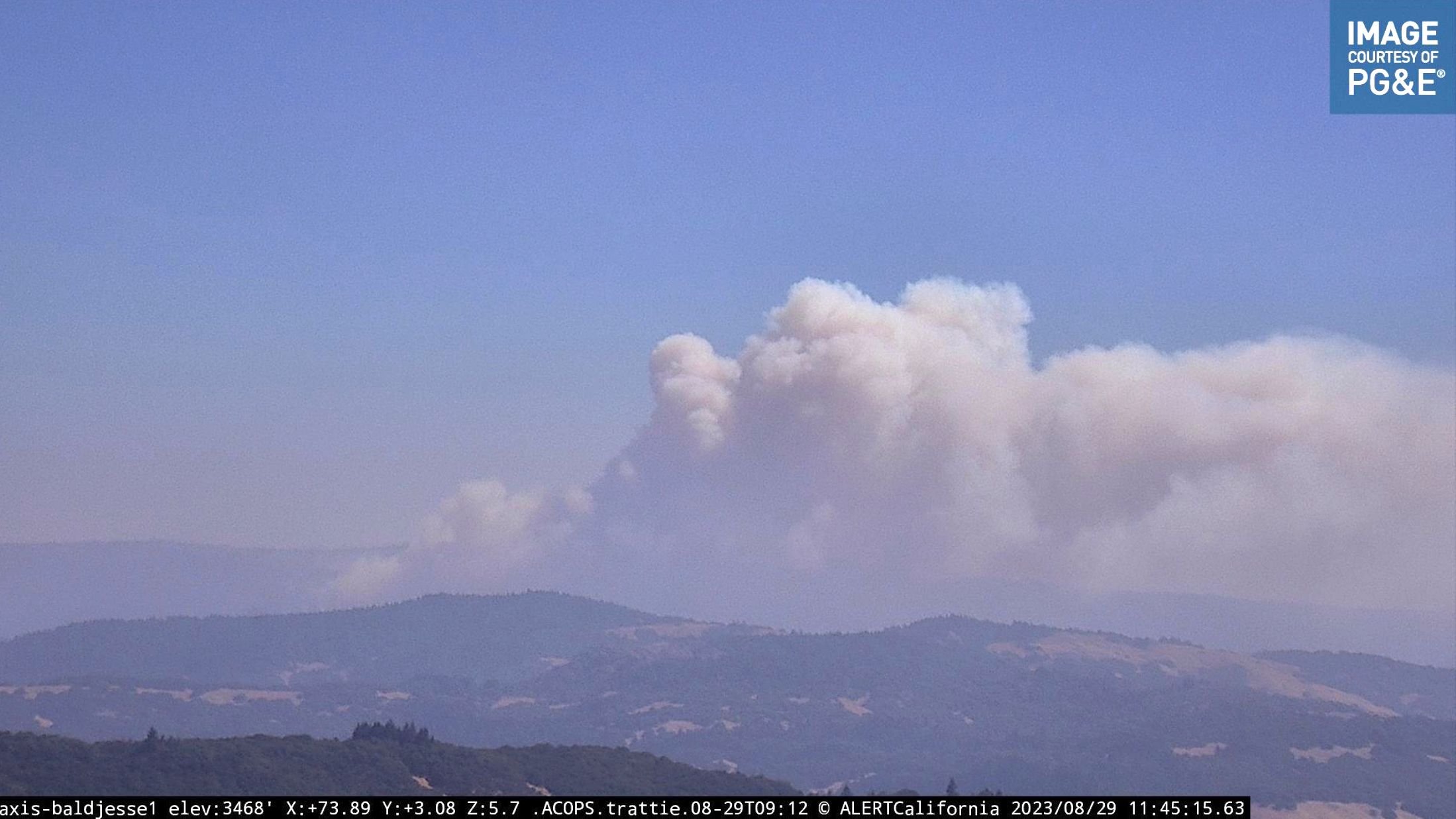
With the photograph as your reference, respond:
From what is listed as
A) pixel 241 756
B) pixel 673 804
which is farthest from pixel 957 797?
pixel 241 756

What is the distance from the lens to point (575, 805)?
111688 millimetres

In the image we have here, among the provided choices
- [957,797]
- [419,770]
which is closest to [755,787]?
[419,770]

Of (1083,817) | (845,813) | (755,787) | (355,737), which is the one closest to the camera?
(1083,817)

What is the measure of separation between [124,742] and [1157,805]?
123 m

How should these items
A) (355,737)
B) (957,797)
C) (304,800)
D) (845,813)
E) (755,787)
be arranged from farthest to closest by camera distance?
(355,737) < (755,787) < (304,800) < (957,797) < (845,813)

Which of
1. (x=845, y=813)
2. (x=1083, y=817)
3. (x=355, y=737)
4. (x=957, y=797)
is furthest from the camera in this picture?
(x=355, y=737)

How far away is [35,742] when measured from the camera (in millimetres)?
166250

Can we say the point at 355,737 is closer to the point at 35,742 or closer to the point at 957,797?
the point at 35,742

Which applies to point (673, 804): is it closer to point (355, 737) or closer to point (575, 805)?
point (575, 805)

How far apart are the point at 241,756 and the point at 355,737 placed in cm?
1782

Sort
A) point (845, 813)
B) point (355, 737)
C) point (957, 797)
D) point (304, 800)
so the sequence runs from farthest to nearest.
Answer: point (355, 737)
point (304, 800)
point (957, 797)
point (845, 813)

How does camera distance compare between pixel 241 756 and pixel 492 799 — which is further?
pixel 241 756

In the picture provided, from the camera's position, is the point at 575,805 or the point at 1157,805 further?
the point at 575,805

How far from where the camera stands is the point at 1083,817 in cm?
9225
